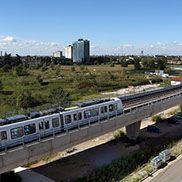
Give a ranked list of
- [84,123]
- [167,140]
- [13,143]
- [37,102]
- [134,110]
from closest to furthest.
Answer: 1. [13,143]
2. [84,123]
3. [134,110]
4. [167,140]
5. [37,102]

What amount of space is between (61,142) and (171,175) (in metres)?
12.6

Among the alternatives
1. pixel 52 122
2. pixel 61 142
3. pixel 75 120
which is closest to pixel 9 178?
pixel 61 142

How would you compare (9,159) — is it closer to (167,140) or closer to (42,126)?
(42,126)

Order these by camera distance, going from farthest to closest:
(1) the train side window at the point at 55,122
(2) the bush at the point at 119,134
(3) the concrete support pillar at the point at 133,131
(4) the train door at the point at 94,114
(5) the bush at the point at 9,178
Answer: (2) the bush at the point at 119,134 → (3) the concrete support pillar at the point at 133,131 → (4) the train door at the point at 94,114 → (5) the bush at the point at 9,178 → (1) the train side window at the point at 55,122

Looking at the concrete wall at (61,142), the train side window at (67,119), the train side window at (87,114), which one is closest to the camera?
the concrete wall at (61,142)

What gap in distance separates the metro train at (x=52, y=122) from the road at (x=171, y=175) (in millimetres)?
8403

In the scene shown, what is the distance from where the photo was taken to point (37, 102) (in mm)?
48469

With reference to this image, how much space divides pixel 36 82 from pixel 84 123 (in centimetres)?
6707

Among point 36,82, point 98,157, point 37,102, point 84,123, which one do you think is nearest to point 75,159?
point 98,157

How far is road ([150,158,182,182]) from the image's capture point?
64.9ft

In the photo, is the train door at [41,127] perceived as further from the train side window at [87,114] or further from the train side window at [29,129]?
the train side window at [87,114]

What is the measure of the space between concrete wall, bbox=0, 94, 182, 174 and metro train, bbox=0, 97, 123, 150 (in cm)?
72

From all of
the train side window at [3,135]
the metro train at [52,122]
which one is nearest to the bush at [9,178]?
the metro train at [52,122]

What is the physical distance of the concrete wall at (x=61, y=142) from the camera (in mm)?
14820
